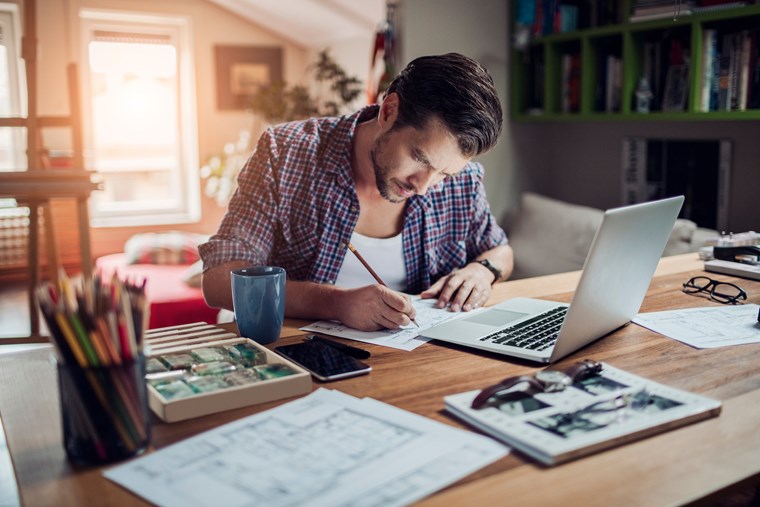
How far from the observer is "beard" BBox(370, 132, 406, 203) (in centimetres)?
159

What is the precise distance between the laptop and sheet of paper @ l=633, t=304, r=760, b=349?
0.06 m

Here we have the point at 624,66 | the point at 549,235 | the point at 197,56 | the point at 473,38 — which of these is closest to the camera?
the point at 624,66

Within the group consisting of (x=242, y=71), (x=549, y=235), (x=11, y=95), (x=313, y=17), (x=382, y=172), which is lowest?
(x=549, y=235)

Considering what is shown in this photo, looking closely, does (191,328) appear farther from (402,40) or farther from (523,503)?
(402,40)

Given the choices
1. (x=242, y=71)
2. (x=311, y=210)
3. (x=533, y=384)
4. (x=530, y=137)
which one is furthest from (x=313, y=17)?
(x=533, y=384)

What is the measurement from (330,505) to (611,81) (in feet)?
8.91

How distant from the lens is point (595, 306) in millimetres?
1089

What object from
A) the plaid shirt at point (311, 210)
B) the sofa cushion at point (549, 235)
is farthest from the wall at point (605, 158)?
the plaid shirt at point (311, 210)

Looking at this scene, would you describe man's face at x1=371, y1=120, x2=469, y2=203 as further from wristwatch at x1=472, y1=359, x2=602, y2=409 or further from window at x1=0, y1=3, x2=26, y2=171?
Answer: window at x1=0, y1=3, x2=26, y2=171

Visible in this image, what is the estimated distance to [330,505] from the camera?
66cm

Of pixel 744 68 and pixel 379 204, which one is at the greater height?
pixel 744 68

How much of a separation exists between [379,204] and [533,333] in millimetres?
686

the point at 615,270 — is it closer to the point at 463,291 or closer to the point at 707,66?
the point at 463,291

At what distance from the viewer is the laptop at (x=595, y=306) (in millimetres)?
1016
